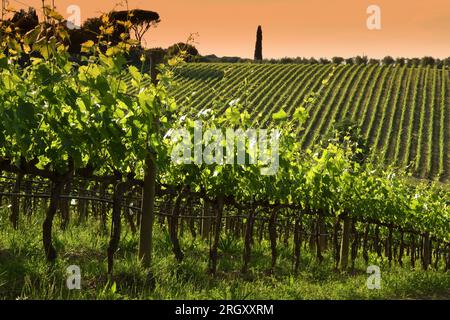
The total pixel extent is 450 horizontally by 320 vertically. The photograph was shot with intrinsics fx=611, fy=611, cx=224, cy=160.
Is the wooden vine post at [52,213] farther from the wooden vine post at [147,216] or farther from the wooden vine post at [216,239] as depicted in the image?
the wooden vine post at [216,239]

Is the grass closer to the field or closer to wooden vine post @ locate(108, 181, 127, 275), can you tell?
wooden vine post @ locate(108, 181, 127, 275)

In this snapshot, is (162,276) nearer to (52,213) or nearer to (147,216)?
(147,216)

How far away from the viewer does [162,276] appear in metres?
7.24

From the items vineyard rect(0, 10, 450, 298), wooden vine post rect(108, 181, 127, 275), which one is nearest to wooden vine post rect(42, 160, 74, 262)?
vineyard rect(0, 10, 450, 298)

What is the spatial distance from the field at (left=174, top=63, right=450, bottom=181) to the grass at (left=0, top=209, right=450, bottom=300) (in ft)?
91.2

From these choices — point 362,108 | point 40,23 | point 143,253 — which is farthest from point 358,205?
point 362,108

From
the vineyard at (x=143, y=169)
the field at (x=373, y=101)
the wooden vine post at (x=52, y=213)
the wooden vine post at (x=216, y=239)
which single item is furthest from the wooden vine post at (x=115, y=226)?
the field at (x=373, y=101)

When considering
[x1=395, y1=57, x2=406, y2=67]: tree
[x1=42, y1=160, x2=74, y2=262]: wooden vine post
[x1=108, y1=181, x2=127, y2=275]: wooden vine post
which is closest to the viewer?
[x1=42, y1=160, x2=74, y2=262]: wooden vine post

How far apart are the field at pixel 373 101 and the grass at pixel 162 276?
27.8 metres

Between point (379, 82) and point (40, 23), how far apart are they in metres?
60.1

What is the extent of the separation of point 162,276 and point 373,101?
51.6 m

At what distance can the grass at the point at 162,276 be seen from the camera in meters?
6.17

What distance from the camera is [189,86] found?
6438 centimetres

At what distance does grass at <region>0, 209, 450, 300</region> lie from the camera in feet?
20.2
